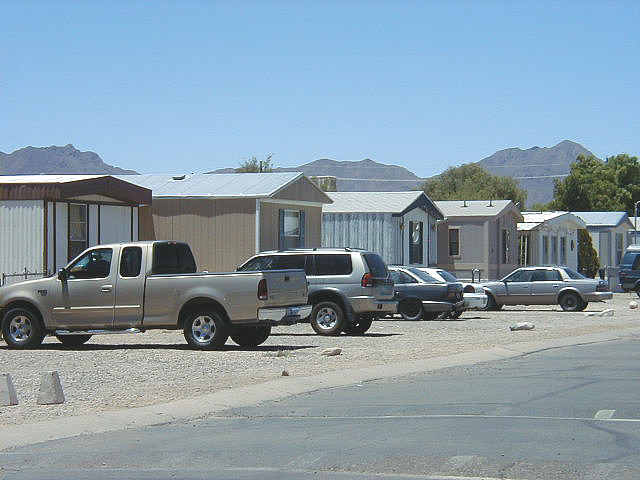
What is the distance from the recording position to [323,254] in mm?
25672

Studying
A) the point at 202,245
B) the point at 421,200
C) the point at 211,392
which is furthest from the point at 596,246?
the point at 211,392

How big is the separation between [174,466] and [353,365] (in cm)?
940

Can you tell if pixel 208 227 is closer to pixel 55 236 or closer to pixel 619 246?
pixel 55 236

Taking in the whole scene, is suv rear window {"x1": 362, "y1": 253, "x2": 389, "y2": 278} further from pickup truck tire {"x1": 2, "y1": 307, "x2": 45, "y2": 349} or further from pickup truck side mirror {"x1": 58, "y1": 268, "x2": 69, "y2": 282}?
pickup truck tire {"x1": 2, "y1": 307, "x2": 45, "y2": 349}

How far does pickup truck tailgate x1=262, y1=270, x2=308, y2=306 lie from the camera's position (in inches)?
822

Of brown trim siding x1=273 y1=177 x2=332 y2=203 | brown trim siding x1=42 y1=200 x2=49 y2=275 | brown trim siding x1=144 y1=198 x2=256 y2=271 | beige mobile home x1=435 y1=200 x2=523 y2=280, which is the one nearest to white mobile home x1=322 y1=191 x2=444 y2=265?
beige mobile home x1=435 y1=200 x2=523 y2=280

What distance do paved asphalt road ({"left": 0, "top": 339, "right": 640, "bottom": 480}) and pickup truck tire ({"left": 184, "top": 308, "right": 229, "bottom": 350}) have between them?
5.50 m

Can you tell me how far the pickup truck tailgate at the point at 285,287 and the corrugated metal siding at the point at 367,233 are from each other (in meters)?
23.5

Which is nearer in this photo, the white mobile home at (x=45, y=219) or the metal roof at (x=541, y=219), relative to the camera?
the white mobile home at (x=45, y=219)

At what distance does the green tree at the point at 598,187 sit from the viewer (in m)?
99.6

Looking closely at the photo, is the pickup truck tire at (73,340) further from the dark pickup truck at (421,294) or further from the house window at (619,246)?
the house window at (619,246)

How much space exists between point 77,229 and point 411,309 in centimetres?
931

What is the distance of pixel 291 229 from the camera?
126 feet

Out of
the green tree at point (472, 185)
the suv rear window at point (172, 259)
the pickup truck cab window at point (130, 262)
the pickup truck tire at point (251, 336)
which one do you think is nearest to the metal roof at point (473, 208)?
the pickup truck tire at point (251, 336)
